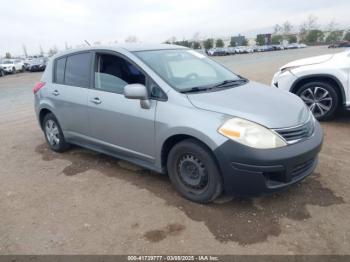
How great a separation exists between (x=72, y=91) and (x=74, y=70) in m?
0.32

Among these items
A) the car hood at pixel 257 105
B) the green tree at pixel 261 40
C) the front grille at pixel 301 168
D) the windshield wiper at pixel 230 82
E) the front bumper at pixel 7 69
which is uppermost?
the windshield wiper at pixel 230 82

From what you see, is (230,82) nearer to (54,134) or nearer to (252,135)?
(252,135)

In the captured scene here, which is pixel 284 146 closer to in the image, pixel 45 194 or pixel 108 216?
pixel 108 216

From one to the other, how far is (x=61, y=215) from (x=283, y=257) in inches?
87.3

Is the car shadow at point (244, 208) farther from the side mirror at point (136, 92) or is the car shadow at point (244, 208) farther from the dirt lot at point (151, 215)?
the side mirror at point (136, 92)

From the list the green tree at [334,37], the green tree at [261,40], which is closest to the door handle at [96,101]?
the green tree at [334,37]

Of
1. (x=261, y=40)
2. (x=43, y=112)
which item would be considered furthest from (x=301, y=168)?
(x=261, y=40)

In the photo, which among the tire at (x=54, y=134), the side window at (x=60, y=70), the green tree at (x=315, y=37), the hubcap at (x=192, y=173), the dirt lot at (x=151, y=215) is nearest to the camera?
the dirt lot at (x=151, y=215)

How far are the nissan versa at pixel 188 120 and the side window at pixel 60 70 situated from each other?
0.10 m

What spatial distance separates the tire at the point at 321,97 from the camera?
6.02 metres

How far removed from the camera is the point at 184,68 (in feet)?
13.5

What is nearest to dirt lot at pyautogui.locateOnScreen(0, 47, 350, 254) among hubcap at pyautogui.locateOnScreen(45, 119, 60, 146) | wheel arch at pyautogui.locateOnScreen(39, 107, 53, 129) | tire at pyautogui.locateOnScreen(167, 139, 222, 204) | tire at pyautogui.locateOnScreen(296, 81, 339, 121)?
tire at pyautogui.locateOnScreen(167, 139, 222, 204)

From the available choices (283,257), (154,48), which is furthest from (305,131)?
(154,48)

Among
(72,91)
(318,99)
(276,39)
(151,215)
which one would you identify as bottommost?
(276,39)
